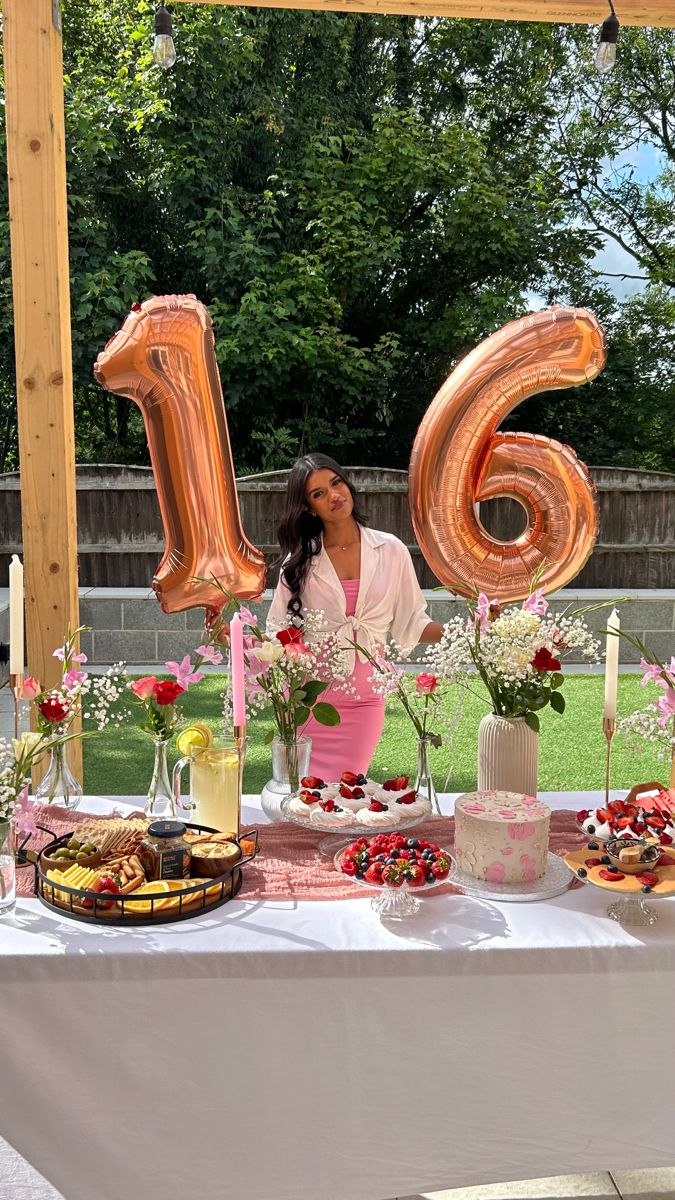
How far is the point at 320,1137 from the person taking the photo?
1601 millimetres

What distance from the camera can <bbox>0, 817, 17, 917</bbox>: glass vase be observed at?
173 centimetres

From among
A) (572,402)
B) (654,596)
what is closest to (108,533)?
(654,596)

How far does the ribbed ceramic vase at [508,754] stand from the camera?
2.16 m

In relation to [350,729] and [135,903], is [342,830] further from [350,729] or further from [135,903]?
[350,729]

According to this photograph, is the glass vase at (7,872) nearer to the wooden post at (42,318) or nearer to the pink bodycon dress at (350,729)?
the wooden post at (42,318)

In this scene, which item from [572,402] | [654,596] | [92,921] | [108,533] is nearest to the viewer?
[92,921]

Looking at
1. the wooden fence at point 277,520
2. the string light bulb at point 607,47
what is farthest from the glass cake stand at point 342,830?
the wooden fence at point 277,520

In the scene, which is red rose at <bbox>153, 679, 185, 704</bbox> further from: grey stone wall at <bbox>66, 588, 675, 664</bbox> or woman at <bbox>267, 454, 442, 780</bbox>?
grey stone wall at <bbox>66, 588, 675, 664</bbox>

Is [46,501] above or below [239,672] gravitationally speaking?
above

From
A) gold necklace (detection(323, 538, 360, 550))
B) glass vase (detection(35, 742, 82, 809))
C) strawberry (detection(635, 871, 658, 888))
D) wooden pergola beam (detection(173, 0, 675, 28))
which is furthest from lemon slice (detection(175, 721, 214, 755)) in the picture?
wooden pergola beam (detection(173, 0, 675, 28))

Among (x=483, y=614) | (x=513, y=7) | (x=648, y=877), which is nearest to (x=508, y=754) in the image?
(x=483, y=614)

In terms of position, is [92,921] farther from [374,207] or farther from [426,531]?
[374,207]

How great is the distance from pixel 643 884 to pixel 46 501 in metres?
2.00

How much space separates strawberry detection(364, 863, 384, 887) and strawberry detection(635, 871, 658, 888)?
413 mm
